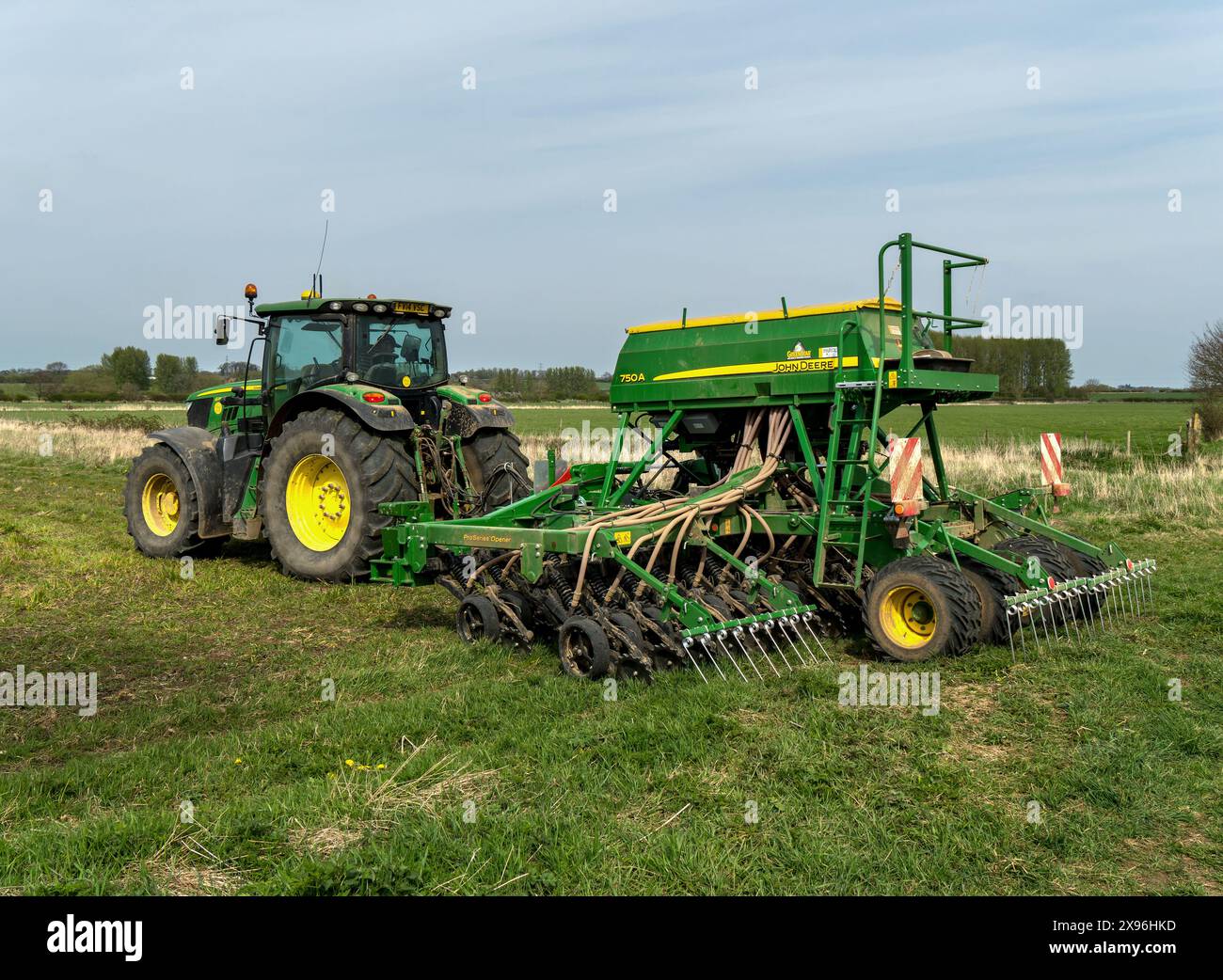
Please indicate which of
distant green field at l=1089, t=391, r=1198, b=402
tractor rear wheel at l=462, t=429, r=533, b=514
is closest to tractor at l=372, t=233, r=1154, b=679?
tractor rear wheel at l=462, t=429, r=533, b=514

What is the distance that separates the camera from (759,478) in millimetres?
7199

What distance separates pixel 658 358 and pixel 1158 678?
4.01 metres

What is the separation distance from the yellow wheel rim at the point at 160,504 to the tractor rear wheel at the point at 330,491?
197 centimetres

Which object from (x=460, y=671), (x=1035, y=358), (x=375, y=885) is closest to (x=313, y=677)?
(x=460, y=671)

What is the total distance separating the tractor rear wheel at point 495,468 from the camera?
9.44 metres

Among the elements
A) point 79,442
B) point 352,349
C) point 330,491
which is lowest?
point 330,491

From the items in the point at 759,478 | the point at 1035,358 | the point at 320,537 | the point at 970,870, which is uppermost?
the point at 1035,358

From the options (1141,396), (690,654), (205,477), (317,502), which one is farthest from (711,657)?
(1141,396)

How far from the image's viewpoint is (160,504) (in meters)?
10.8

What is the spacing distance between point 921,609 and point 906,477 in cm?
80

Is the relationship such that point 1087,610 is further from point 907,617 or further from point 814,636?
point 814,636

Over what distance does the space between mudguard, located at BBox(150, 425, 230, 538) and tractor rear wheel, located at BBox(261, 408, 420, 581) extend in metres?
0.98

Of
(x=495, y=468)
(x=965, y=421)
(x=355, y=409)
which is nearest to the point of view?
(x=355, y=409)
